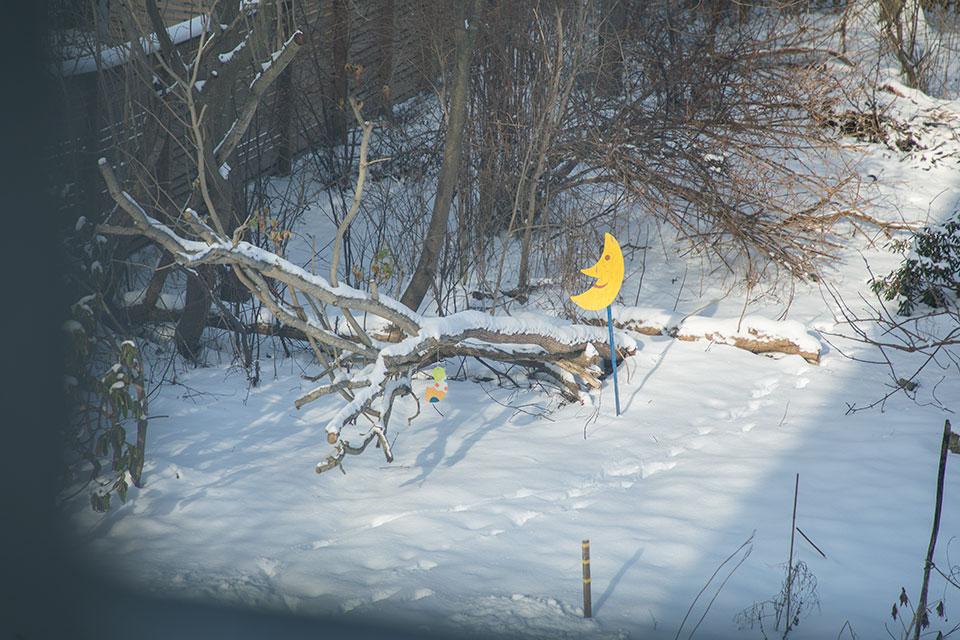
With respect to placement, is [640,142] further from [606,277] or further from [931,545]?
[931,545]

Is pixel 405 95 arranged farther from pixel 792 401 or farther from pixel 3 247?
pixel 3 247

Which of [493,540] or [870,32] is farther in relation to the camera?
[870,32]

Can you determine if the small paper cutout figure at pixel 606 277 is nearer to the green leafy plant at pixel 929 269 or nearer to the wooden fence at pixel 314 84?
the wooden fence at pixel 314 84

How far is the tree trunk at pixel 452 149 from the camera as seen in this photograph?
5875mm

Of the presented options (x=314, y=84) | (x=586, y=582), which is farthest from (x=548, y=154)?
(x=586, y=582)

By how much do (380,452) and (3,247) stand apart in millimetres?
4152

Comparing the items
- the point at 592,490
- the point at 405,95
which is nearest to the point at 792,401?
the point at 592,490

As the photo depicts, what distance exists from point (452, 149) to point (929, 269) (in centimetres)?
457

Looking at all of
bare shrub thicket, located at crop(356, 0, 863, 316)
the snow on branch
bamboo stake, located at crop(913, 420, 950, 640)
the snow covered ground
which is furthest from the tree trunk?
bamboo stake, located at crop(913, 420, 950, 640)

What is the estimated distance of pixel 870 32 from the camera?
11914mm

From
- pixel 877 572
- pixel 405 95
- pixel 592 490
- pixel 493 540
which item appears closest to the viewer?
pixel 877 572

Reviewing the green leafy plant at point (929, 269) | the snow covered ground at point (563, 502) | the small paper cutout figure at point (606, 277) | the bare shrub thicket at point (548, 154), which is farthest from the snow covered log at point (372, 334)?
the green leafy plant at point (929, 269)

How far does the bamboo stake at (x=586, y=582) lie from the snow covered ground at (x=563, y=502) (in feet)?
0.18

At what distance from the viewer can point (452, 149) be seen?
6.01 metres
